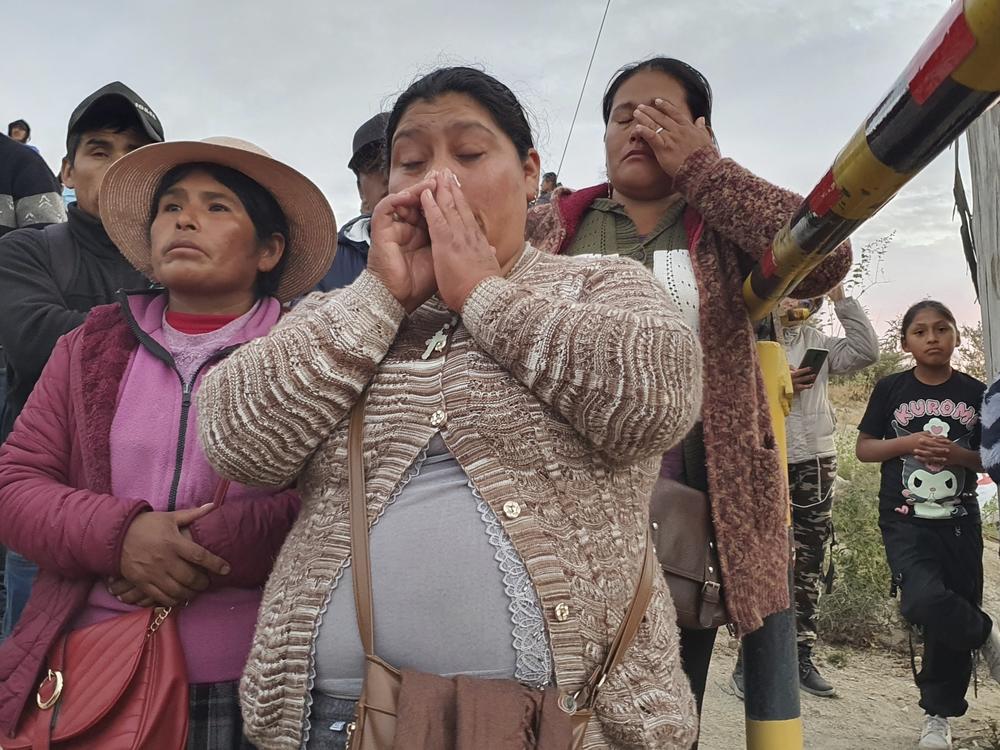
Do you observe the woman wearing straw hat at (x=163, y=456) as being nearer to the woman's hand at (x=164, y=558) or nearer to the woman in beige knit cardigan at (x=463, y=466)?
the woman's hand at (x=164, y=558)

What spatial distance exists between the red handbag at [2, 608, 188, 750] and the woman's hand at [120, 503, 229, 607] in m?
0.07

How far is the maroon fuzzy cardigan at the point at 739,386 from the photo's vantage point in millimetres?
2010

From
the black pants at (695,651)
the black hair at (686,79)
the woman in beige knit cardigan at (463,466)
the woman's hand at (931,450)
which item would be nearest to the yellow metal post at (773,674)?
the black pants at (695,651)

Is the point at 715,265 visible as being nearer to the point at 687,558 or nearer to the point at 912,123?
the point at 687,558

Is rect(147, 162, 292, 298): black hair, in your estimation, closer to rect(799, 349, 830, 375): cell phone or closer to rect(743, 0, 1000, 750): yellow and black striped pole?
rect(743, 0, 1000, 750): yellow and black striped pole

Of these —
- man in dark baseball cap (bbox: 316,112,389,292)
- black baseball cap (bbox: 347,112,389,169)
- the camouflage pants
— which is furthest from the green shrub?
black baseball cap (bbox: 347,112,389,169)

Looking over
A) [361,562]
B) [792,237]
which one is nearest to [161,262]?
[361,562]

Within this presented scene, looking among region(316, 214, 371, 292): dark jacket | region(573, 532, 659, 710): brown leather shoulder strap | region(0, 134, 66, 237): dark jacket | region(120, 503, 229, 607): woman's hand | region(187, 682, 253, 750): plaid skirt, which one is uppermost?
region(0, 134, 66, 237): dark jacket

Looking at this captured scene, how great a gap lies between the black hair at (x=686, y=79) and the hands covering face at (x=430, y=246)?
108cm

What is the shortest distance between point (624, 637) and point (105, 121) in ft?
8.15

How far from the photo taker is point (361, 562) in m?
1.35

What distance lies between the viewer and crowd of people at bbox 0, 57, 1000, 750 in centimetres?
132

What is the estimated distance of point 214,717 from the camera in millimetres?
1739

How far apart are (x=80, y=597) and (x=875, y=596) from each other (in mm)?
5501
